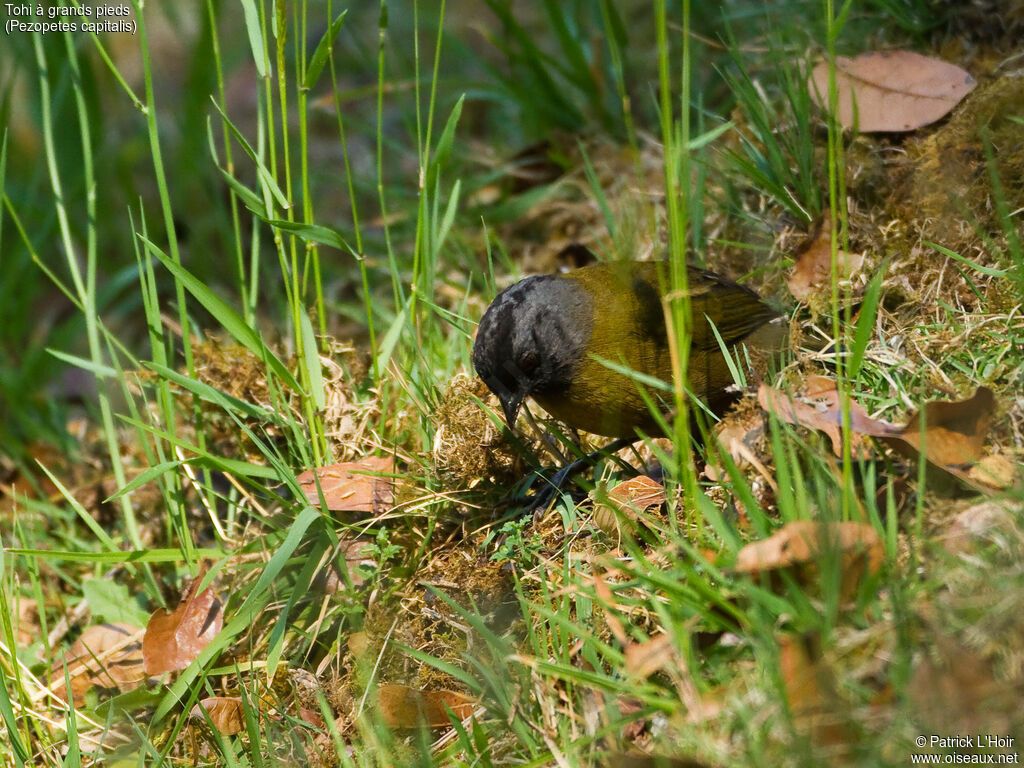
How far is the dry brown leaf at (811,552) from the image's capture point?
220 centimetres

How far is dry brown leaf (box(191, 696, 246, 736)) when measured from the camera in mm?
3207

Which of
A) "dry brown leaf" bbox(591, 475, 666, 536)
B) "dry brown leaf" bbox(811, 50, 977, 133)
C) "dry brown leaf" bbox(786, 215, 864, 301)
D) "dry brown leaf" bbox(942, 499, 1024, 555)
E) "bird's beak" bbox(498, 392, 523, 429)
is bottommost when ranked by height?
"dry brown leaf" bbox(591, 475, 666, 536)

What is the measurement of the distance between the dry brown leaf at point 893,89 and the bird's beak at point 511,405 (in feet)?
5.95

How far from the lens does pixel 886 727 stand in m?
1.91

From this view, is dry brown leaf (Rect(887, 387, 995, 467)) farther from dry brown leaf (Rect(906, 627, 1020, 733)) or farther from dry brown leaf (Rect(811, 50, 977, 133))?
dry brown leaf (Rect(811, 50, 977, 133))

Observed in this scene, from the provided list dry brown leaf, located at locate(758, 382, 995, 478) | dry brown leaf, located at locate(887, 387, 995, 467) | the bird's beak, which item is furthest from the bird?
dry brown leaf, located at locate(887, 387, 995, 467)

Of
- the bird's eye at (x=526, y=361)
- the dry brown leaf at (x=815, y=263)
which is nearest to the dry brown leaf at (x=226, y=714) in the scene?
the bird's eye at (x=526, y=361)

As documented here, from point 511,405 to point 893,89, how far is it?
7.45 ft

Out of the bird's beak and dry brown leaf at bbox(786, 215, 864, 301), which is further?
dry brown leaf at bbox(786, 215, 864, 301)

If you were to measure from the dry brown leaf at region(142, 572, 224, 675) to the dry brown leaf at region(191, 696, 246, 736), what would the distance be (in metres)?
0.27

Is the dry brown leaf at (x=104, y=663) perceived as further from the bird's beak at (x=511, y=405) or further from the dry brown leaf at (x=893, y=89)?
the dry brown leaf at (x=893, y=89)

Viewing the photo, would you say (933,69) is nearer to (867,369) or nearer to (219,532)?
(867,369)

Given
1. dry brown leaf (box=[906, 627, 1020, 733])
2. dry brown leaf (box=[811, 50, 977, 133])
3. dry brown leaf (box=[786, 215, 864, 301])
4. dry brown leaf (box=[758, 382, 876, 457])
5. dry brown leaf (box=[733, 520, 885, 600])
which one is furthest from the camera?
dry brown leaf (box=[811, 50, 977, 133])

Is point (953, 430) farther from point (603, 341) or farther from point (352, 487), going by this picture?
point (352, 487)
